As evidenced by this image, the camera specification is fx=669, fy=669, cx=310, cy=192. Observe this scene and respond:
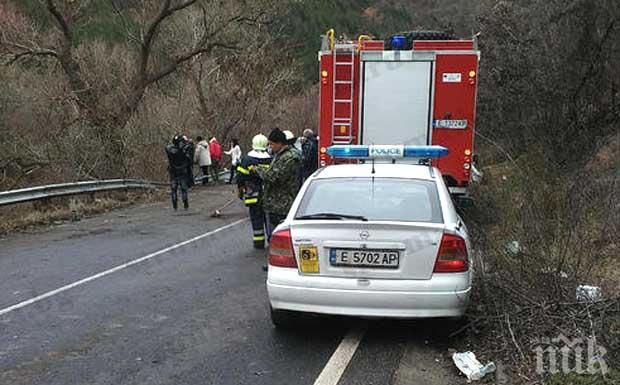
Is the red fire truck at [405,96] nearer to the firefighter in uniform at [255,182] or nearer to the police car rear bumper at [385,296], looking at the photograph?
the firefighter in uniform at [255,182]

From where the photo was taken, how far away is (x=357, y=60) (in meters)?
10.4

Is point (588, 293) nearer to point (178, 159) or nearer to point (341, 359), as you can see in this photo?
point (341, 359)

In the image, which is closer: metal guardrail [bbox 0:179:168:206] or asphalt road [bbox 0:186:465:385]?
asphalt road [bbox 0:186:465:385]

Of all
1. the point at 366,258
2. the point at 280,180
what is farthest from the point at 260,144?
the point at 366,258

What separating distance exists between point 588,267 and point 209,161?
66.9 feet

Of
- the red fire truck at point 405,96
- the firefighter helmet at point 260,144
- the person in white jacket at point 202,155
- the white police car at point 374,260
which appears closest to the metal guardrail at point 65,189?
the person in white jacket at point 202,155

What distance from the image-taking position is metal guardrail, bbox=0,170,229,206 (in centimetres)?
1308

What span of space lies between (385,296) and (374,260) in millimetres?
293

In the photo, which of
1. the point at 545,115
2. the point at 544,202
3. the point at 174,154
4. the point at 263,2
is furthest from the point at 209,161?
the point at 544,202

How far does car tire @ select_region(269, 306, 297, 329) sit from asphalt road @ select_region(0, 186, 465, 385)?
3.0 inches

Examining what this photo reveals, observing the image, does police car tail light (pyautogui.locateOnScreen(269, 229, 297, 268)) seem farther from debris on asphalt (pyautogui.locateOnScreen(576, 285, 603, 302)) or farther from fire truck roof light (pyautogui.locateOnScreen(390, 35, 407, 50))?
fire truck roof light (pyautogui.locateOnScreen(390, 35, 407, 50))

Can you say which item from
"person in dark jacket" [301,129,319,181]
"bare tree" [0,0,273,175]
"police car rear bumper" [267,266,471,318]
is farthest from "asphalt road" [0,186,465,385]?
"bare tree" [0,0,273,175]

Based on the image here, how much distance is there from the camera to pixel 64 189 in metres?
15.3

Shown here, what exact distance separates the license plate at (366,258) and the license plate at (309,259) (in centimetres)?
14
